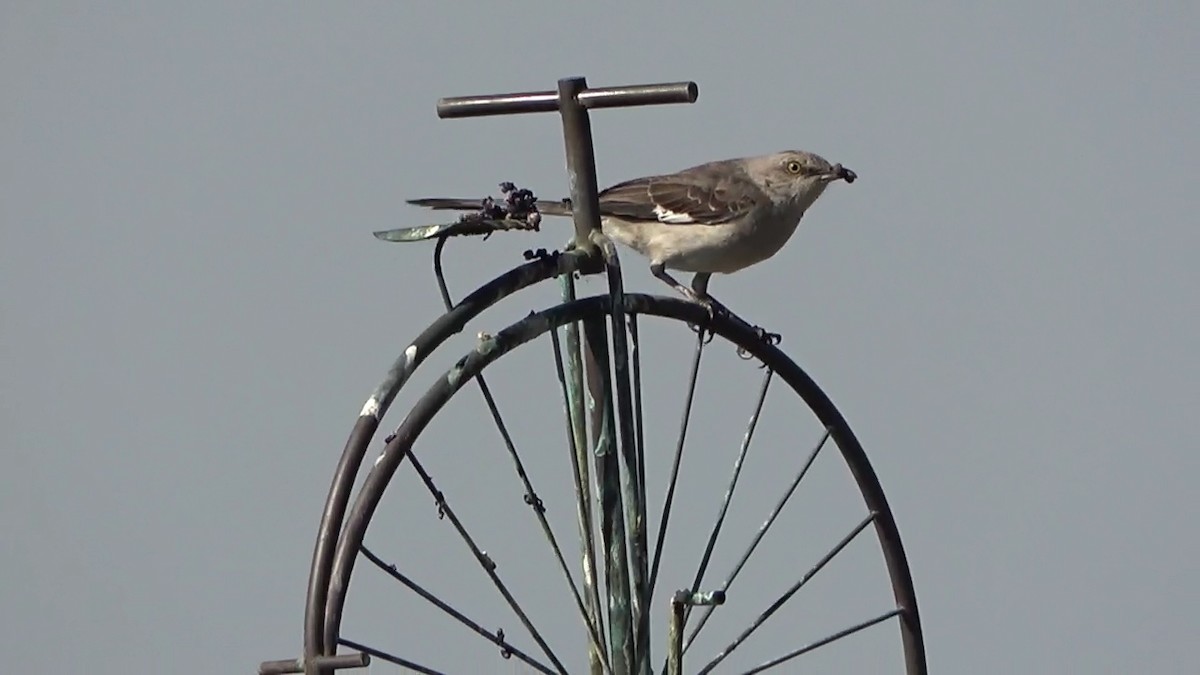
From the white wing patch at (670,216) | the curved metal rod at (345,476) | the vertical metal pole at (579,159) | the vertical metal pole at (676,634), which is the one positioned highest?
the white wing patch at (670,216)

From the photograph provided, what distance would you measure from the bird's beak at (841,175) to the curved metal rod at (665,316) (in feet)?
5.50

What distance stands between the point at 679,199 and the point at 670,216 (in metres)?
0.10

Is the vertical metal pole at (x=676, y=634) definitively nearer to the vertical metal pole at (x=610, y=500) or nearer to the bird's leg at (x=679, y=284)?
the vertical metal pole at (x=610, y=500)

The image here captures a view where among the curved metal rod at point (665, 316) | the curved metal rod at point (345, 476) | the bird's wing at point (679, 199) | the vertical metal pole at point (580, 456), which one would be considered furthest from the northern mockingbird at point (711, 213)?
the curved metal rod at point (345, 476)

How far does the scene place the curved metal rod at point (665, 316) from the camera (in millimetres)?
2641

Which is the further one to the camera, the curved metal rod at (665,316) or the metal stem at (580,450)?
the metal stem at (580,450)

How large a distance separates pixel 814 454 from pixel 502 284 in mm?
1047

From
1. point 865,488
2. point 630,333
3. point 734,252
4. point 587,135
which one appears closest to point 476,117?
point 587,135

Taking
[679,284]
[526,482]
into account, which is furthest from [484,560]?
[679,284]

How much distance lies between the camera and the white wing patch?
5.16 meters

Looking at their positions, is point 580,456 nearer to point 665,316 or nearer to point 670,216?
point 665,316

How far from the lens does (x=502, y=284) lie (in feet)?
9.32

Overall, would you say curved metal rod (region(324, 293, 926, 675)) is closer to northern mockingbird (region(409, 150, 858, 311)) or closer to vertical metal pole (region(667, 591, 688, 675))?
vertical metal pole (region(667, 591, 688, 675))

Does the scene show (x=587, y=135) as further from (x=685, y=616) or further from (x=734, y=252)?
(x=734, y=252)
